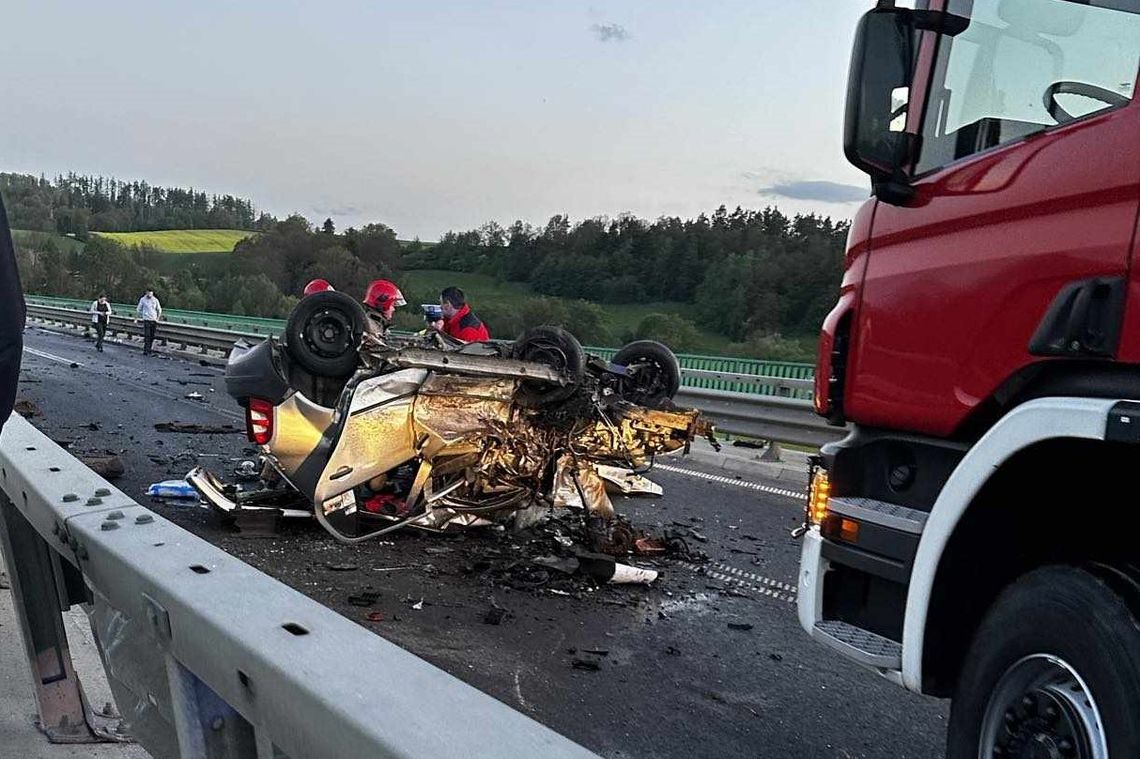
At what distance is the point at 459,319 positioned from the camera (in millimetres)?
7211

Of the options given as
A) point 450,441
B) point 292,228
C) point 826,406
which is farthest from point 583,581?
point 292,228

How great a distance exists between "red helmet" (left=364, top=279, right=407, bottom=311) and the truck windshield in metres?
4.79

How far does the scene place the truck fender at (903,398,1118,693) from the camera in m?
1.82

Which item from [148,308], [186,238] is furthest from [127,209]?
[148,308]

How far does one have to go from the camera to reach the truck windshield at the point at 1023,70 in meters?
2.15

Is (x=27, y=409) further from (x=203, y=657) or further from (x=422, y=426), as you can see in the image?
(x=203, y=657)

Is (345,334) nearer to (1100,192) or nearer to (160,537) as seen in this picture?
(160,537)

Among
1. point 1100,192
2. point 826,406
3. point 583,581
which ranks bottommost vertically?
point 583,581

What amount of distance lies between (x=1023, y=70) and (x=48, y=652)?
3134 mm

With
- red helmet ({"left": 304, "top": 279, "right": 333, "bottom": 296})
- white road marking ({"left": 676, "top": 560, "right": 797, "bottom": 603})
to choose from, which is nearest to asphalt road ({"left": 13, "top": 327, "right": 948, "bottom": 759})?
white road marking ({"left": 676, "top": 560, "right": 797, "bottom": 603})

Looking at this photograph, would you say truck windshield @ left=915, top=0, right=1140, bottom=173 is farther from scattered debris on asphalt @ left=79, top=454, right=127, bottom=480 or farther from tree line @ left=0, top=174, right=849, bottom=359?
scattered debris on asphalt @ left=79, top=454, right=127, bottom=480

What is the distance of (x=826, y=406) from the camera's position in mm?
2855

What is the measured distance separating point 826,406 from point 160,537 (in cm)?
196

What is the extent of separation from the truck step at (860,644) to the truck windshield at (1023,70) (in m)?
1.35
